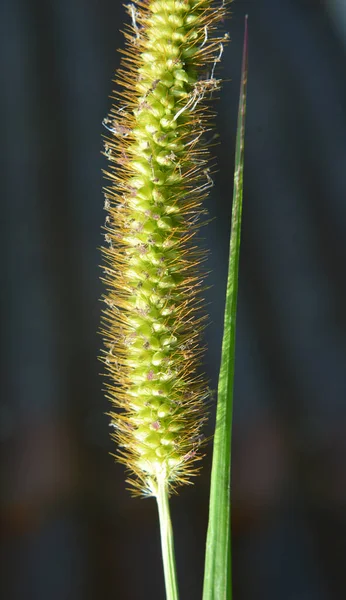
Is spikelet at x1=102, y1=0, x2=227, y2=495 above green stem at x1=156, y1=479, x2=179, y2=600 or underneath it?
above

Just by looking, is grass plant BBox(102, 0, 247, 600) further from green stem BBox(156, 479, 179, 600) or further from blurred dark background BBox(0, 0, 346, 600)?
blurred dark background BBox(0, 0, 346, 600)

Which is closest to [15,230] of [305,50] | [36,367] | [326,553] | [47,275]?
[47,275]

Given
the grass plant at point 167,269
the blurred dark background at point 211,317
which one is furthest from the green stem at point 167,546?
the blurred dark background at point 211,317

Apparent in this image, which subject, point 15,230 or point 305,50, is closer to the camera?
point 15,230

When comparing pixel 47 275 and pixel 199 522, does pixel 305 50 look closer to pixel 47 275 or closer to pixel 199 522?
pixel 47 275

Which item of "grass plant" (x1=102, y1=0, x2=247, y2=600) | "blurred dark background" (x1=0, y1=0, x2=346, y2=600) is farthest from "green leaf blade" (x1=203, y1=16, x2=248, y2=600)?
"blurred dark background" (x1=0, y1=0, x2=346, y2=600)

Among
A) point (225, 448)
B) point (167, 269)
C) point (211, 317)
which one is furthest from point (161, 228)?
point (211, 317)

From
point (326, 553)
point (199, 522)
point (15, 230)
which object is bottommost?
point (326, 553)
